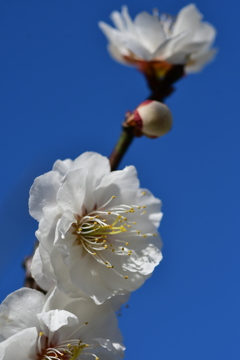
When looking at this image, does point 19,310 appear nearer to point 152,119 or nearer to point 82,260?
point 82,260

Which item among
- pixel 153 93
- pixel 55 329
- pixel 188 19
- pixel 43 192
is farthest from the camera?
pixel 188 19

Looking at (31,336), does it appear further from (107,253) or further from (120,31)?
(120,31)

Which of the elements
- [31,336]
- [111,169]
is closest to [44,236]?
[31,336]

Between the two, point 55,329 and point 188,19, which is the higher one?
point 188,19

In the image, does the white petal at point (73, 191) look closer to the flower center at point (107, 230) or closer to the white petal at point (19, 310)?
the flower center at point (107, 230)

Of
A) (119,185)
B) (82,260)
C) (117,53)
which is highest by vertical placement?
(117,53)

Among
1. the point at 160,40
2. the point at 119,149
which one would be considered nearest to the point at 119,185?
the point at 119,149

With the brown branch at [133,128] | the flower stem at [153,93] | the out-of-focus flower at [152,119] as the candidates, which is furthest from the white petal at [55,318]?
the out-of-focus flower at [152,119]

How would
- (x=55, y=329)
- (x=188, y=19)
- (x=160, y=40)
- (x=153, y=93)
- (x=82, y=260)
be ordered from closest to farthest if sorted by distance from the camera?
(x=55, y=329), (x=82, y=260), (x=153, y=93), (x=160, y=40), (x=188, y=19)
